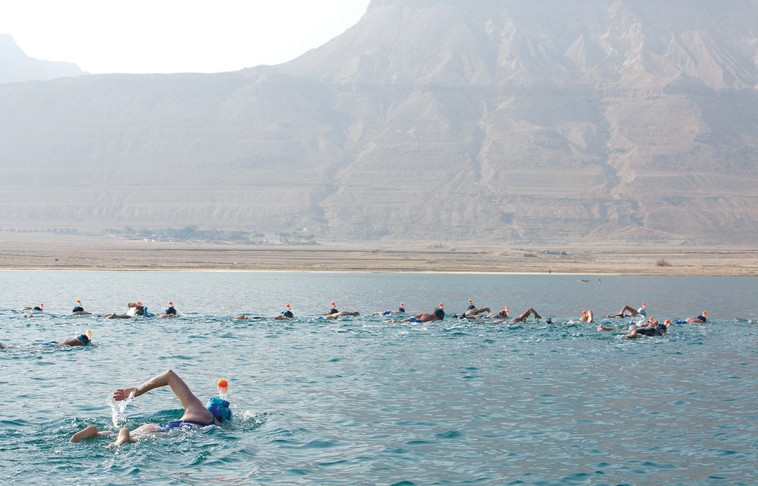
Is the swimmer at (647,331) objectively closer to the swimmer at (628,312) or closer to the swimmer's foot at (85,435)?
the swimmer at (628,312)

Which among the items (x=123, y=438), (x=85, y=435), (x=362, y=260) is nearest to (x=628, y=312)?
(x=123, y=438)

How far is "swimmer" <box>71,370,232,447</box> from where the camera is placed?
1395cm

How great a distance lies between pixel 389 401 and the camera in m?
19.8

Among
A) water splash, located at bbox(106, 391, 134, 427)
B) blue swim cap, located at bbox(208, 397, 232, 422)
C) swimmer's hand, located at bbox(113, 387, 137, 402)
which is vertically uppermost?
swimmer's hand, located at bbox(113, 387, 137, 402)

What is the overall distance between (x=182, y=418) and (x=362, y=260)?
98418mm

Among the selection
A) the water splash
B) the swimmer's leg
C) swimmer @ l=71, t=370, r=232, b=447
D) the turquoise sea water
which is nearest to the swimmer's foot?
Result: swimmer @ l=71, t=370, r=232, b=447

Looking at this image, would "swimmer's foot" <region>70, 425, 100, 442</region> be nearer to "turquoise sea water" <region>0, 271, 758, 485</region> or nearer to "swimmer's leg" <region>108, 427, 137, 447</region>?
"turquoise sea water" <region>0, 271, 758, 485</region>

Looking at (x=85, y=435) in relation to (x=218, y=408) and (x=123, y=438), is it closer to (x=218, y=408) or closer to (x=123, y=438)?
(x=123, y=438)

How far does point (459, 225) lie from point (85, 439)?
17790cm

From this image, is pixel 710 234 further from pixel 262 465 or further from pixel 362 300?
pixel 262 465

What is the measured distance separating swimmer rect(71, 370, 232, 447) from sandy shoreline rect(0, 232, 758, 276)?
79173 millimetres

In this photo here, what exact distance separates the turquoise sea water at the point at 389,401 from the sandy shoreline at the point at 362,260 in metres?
54.4

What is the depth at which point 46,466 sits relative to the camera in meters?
13.7

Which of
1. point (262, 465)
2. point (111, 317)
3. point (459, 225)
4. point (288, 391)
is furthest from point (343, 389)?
point (459, 225)
